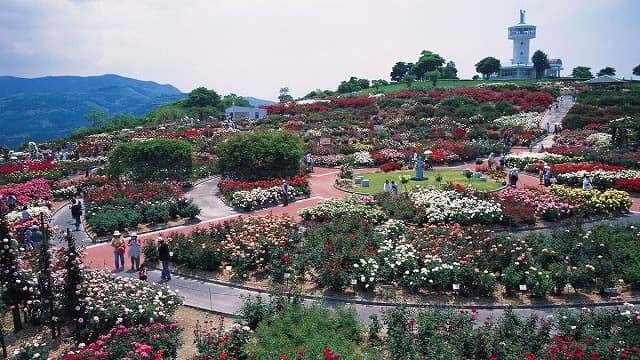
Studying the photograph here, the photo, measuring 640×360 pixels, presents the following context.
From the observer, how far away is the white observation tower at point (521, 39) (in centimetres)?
10112

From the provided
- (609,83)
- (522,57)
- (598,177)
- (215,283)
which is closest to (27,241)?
(215,283)

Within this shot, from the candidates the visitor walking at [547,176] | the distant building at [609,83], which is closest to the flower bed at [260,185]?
the visitor walking at [547,176]

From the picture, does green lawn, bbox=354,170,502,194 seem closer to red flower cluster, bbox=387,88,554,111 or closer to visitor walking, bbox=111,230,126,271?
visitor walking, bbox=111,230,126,271

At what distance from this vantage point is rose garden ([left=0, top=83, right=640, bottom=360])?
311 inches

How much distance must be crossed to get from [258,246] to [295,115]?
136 feet

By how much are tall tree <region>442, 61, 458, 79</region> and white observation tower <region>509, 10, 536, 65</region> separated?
16106 mm

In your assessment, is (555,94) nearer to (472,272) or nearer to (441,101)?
(441,101)

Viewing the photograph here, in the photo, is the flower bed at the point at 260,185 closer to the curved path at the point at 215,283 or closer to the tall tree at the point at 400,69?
the curved path at the point at 215,283

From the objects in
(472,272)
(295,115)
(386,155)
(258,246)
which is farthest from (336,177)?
(295,115)

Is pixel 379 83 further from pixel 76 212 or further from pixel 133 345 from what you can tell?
pixel 133 345

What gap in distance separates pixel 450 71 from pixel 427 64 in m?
7.46

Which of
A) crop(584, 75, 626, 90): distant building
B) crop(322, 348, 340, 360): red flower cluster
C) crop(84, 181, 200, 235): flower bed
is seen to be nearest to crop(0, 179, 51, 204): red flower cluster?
crop(84, 181, 200, 235): flower bed

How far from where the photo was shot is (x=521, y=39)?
335 feet

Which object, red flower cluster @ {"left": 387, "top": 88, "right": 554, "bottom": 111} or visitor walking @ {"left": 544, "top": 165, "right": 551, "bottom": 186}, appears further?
red flower cluster @ {"left": 387, "top": 88, "right": 554, "bottom": 111}
